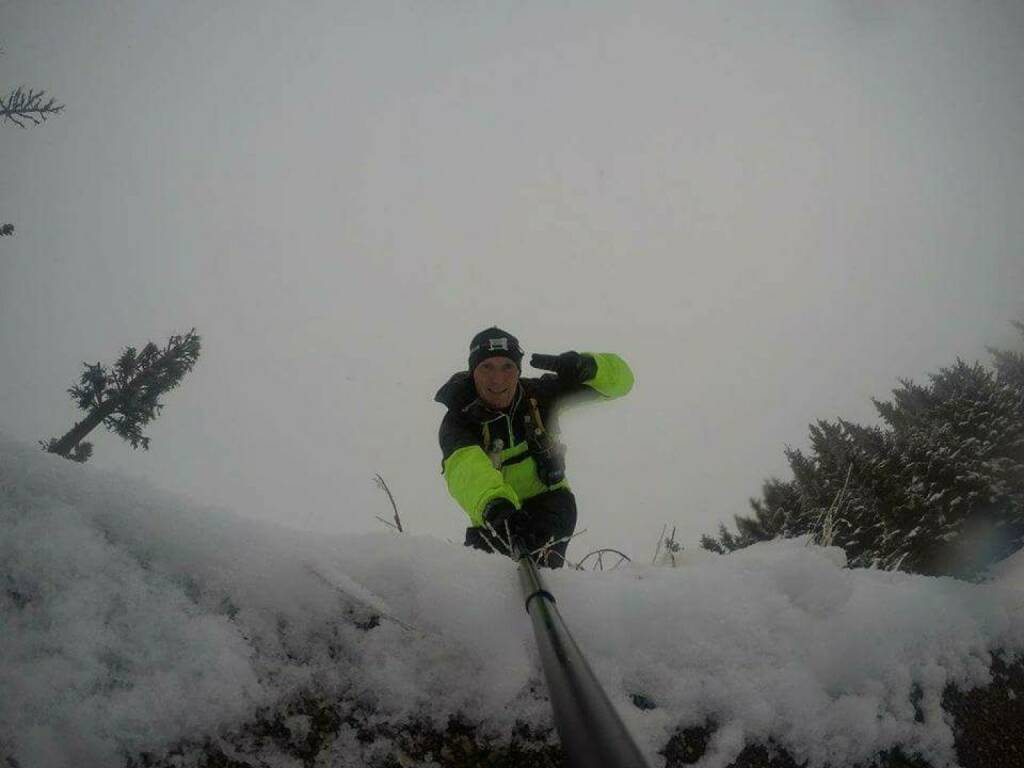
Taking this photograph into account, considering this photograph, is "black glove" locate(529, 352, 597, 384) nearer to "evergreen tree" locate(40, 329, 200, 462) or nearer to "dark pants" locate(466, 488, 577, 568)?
"dark pants" locate(466, 488, 577, 568)

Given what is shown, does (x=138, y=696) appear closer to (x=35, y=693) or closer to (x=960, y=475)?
(x=35, y=693)

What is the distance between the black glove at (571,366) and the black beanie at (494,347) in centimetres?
21

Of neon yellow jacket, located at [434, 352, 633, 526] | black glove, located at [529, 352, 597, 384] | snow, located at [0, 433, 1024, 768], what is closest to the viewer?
snow, located at [0, 433, 1024, 768]

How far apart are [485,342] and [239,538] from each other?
2.89m

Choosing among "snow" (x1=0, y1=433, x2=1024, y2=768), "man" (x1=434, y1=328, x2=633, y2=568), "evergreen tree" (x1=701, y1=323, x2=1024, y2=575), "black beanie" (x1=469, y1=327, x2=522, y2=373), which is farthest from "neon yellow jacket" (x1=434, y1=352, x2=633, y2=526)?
"evergreen tree" (x1=701, y1=323, x2=1024, y2=575)

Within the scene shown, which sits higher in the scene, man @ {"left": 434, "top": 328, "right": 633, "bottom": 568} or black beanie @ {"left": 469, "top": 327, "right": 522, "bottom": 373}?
black beanie @ {"left": 469, "top": 327, "right": 522, "bottom": 373}

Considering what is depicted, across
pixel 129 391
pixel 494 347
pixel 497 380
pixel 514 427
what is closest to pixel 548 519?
pixel 514 427

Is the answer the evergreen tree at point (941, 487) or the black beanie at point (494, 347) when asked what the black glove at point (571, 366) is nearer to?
the black beanie at point (494, 347)

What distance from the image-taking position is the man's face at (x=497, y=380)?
393cm

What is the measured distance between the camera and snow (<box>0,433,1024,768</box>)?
923mm

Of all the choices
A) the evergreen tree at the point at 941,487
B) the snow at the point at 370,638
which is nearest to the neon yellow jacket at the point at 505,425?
the snow at the point at 370,638

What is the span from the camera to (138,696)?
35.4 inches

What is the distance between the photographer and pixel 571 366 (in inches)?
168

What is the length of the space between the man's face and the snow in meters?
2.40
